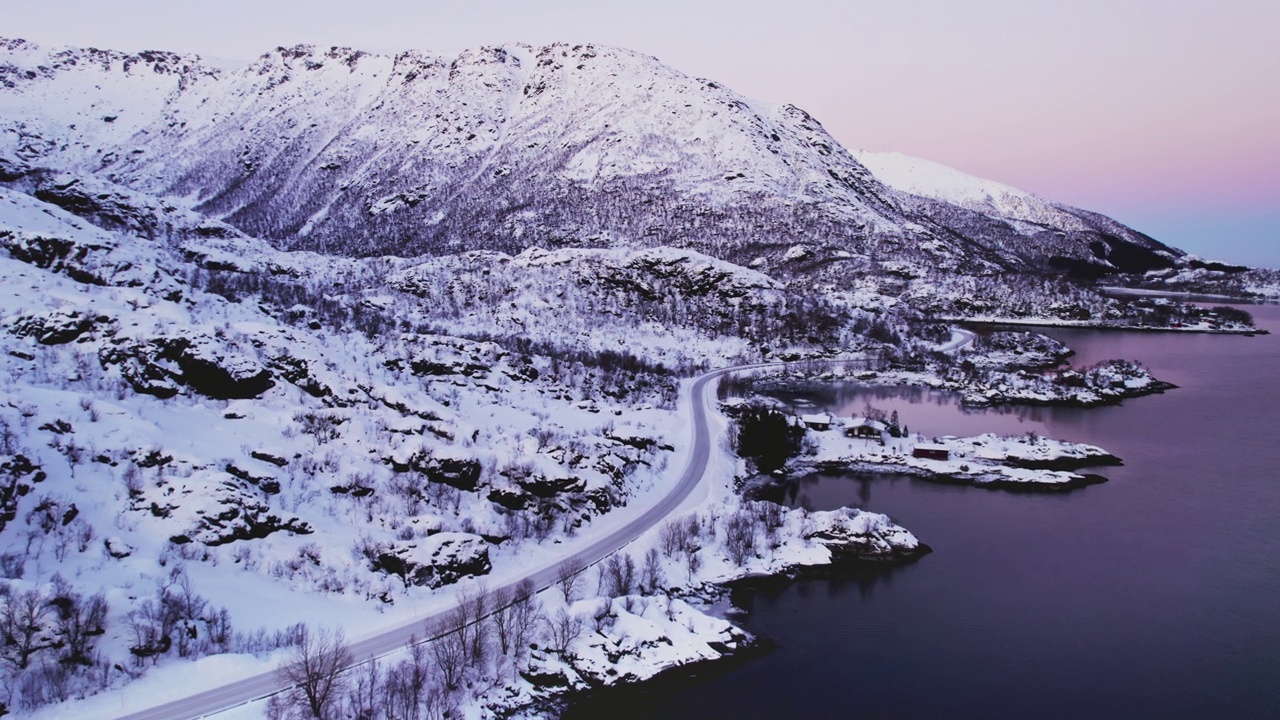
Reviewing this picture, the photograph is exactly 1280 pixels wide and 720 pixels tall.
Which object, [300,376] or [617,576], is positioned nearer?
[617,576]

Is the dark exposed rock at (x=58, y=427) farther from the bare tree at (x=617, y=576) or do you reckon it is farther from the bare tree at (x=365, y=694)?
the bare tree at (x=617, y=576)

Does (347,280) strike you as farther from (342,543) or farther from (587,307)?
(342,543)

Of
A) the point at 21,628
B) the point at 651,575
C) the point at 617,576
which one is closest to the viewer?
the point at 21,628

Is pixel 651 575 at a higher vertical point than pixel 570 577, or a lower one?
lower

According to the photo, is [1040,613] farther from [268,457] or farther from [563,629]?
[268,457]

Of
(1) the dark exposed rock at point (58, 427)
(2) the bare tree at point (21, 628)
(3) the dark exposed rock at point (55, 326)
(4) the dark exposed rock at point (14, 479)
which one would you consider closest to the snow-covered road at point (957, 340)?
(3) the dark exposed rock at point (55, 326)

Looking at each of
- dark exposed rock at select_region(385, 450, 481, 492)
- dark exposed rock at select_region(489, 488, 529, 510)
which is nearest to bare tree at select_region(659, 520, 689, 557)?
dark exposed rock at select_region(489, 488, 529, 510)

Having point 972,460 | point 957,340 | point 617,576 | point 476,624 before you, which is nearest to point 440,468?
point 617,576

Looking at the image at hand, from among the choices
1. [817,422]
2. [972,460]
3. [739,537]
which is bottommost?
[739,537]

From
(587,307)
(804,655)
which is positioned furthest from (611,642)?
(587,307)
